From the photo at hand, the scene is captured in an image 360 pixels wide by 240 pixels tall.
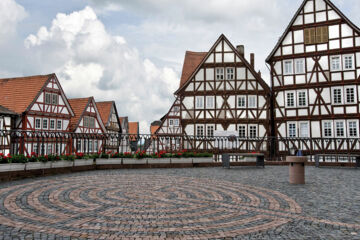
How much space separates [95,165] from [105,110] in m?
31.8

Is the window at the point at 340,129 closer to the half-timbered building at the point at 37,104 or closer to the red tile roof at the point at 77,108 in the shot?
the half-timbered building at the point at 37,104

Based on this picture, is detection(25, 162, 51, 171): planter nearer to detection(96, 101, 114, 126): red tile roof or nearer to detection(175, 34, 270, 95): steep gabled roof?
detection(175, 34, 270, 95): steep gabled roof

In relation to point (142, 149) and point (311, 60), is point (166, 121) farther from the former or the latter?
point (142, 149)

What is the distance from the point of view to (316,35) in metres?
26.6

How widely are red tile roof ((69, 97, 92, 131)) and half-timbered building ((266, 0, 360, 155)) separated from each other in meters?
22.5

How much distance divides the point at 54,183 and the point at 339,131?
24.2 meters

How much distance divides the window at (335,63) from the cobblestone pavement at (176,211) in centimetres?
2016

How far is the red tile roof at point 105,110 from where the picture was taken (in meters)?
43.5

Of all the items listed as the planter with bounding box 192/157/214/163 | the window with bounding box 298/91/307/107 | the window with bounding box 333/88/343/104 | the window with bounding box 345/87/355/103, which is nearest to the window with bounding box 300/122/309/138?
the window with bounding box 298/91/307/107

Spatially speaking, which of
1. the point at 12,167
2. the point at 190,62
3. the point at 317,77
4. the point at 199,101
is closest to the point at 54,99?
the point at 190,62

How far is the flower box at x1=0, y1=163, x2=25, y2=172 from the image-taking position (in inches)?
383

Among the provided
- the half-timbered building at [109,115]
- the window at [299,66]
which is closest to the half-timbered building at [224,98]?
the window at [299,66]

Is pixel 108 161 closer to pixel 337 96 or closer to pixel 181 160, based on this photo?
pixel 181 160

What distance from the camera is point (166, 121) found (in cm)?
3422
